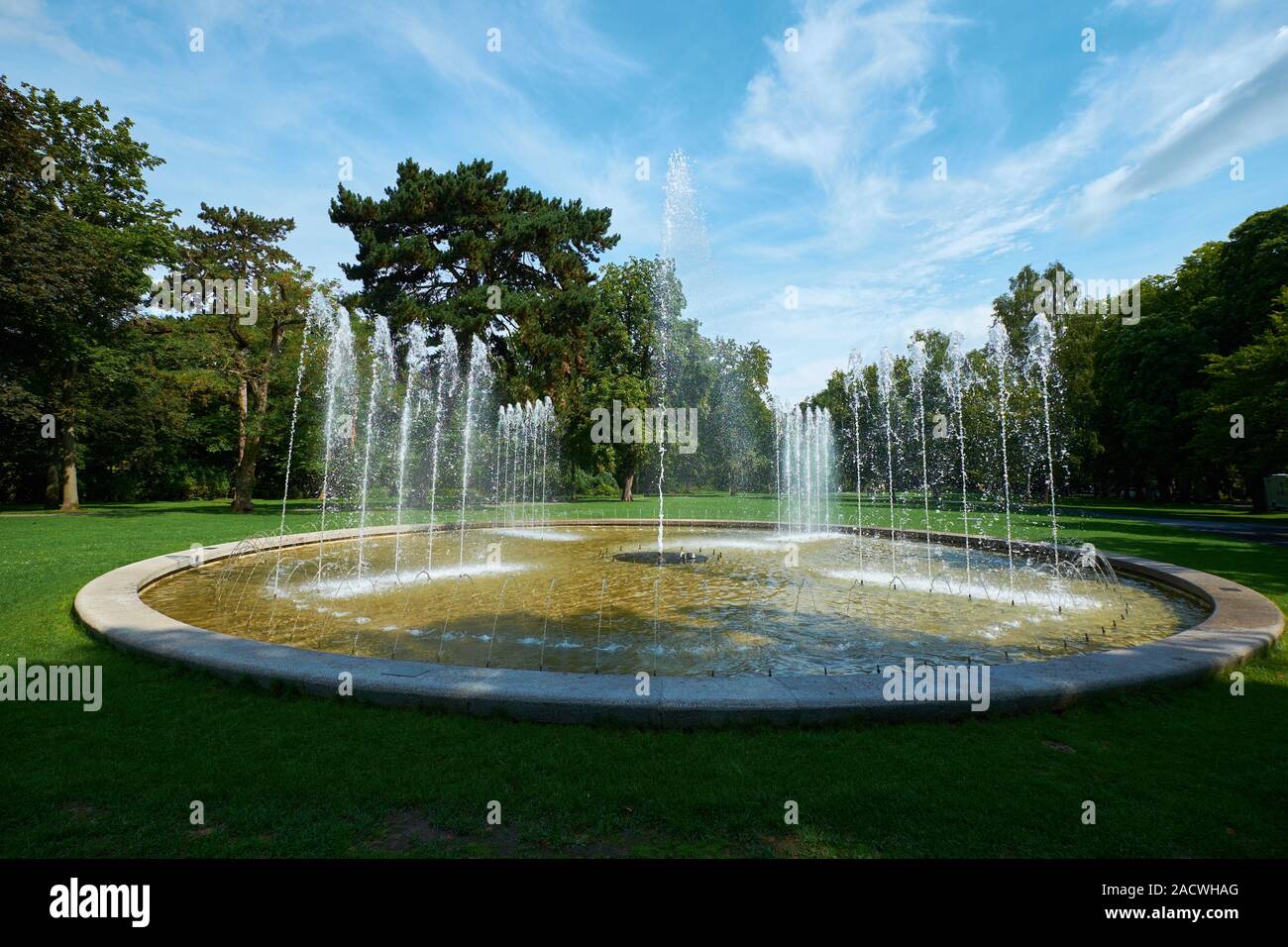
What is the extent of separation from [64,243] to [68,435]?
31.4ft

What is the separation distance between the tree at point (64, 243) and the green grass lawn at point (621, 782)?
2296 cm

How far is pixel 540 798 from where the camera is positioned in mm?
3604

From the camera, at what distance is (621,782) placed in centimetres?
378

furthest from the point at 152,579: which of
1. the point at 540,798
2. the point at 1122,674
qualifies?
the point at 1122,674

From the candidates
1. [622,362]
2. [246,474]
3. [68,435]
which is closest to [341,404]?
[246,474]

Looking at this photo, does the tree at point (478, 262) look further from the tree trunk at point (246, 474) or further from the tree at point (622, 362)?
the tree trunk at point (246, 474)

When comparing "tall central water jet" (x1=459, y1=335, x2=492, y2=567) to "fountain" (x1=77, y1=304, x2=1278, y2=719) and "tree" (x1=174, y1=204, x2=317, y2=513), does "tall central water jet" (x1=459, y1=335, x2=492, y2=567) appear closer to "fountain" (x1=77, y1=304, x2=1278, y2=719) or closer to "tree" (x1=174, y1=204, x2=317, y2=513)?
"fountain" (x1=77, y1=304, x2=1278, y2=719)

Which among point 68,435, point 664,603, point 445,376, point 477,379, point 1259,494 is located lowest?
point 664,603

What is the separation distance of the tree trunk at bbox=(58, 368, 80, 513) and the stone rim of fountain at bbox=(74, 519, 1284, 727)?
26.6 m

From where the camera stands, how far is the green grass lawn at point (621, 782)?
3.22 metres

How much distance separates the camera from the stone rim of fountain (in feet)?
15.1

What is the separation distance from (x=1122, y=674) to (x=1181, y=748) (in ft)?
3.44

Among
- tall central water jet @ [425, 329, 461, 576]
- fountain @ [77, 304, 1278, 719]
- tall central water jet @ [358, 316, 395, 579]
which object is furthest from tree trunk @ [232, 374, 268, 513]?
fountain @ [77, 304, 1278, 719]

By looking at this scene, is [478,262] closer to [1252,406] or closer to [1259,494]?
[1252,406]
